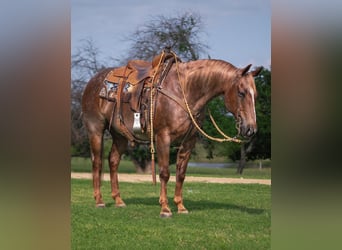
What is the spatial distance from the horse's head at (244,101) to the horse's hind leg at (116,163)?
2186 mm

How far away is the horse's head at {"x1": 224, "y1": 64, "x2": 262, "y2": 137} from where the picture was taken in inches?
212

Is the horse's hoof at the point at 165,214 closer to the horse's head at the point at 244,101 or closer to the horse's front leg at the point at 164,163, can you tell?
the horse's front leg at the point at 164,163

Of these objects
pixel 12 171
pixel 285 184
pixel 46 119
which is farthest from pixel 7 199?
pixel 285 184

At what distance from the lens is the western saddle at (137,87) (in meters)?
6.39

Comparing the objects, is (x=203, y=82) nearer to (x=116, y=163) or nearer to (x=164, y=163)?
(x=164, y=163)

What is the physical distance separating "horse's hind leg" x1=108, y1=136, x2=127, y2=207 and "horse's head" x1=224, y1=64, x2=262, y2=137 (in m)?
2.19

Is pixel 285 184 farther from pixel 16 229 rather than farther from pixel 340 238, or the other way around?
pixel 16 229

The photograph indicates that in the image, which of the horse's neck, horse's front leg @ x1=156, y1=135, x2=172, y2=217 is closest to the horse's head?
the horse's neck

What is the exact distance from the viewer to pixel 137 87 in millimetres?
6531

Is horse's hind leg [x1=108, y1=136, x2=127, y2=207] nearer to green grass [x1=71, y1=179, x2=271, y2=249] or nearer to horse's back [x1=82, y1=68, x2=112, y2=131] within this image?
green grass [x1=71, y1=179, x2=271, y2=249]

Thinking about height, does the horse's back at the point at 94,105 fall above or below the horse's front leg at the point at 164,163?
above

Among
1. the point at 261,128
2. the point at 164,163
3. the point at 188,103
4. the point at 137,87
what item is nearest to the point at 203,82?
the point at 188,103

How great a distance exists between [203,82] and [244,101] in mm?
739

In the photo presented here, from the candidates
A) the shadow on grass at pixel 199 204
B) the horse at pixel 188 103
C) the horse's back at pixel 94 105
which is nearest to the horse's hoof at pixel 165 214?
the horse at pixel 188 103
